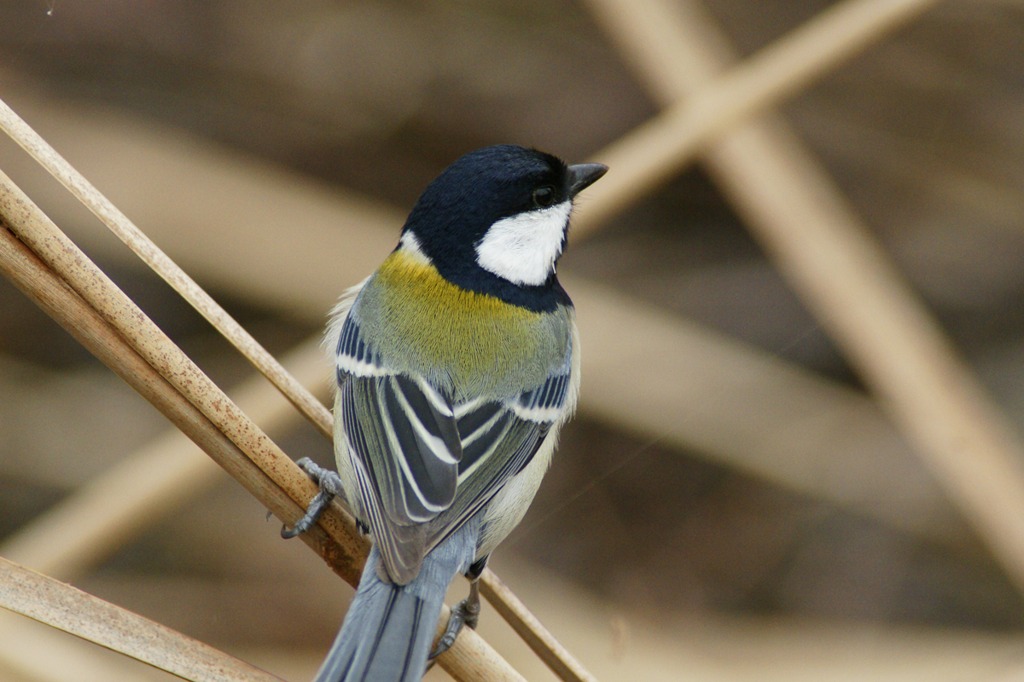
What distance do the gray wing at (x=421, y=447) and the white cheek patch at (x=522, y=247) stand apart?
0.35 meters

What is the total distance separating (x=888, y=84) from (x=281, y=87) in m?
2.94

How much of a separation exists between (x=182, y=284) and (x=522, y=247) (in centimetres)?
114

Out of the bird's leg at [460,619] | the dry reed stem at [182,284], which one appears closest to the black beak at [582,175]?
the dry reed stem at [182,284]

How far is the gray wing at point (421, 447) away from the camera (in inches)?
87.4

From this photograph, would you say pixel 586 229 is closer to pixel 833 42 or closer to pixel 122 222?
pixel 833 42

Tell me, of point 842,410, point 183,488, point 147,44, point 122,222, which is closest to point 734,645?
point 842,410

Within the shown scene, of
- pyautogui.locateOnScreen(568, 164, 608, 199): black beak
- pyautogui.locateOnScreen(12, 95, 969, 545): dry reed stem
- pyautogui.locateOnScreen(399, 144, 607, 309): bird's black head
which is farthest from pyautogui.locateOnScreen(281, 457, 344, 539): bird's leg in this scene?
pyautogui.locateOnScreen(12, 95, 969, 545): dry reed stem

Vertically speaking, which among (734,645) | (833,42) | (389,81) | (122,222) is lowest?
(122,222)

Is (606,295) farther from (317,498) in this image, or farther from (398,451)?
(317,498)

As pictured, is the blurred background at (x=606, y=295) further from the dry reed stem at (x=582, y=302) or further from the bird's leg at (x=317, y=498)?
the bird's leg at (x=317, y=498)

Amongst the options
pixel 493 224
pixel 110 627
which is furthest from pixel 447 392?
pixel 110 627

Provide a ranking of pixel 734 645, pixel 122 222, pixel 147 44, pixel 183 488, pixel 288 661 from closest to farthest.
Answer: pixel 122 222 < pixel 183 488 < pixel 288 661 < pixel 734 645 < pixel 147 44

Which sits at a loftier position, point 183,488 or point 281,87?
point 281,87

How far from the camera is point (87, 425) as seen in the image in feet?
14.8
